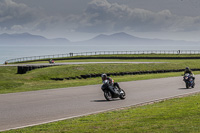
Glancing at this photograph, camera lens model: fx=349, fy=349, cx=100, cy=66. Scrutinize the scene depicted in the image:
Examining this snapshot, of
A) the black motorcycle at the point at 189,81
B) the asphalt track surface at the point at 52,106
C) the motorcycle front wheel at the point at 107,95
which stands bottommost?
the asphalt track surface at the point at 52,106

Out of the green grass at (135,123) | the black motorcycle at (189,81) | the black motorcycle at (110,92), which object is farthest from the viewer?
the black motorcycle at (189,81)

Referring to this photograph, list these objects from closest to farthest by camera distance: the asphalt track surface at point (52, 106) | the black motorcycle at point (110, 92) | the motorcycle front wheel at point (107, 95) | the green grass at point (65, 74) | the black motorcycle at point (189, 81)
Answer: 1. the asphalt track surface at point (52, 106)
2. the black motorcycle at point (110, 92)
3. the motorcycle front wheel at point (107, 95)
4. the black motorcycle at point (189, 81)
5. the green grass at point (65, 74)

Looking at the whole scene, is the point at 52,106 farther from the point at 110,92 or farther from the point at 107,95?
the point at 110,92

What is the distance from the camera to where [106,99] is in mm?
17375

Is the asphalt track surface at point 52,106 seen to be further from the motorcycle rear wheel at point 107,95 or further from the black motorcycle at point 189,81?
the black motorcycle at point 189,81

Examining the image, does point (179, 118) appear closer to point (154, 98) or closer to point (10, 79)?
point (154, 98)

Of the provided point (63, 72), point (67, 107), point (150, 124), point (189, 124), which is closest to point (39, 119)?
point (67, 107)

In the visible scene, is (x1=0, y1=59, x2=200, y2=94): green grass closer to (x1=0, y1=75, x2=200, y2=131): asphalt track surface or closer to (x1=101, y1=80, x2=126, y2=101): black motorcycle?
(x1=0, y1=75, x2=200, y2=131): asphalt track surface

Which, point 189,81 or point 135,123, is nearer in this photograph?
point 135,123

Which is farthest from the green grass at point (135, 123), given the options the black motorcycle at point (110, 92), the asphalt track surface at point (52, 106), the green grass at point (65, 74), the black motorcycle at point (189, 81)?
the green grass at point (65, 74)

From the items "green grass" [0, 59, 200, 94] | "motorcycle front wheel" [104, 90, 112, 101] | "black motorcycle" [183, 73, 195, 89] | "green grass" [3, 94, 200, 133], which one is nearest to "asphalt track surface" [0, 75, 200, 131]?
"motorcycle front wheel" [104, 90, 112, 101]

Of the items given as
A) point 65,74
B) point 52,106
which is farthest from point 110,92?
Answer: point 65,74

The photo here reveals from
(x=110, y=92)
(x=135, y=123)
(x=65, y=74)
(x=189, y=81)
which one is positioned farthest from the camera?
(x=65, y=74)

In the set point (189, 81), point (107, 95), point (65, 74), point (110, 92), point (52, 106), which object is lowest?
point (52, 106)
